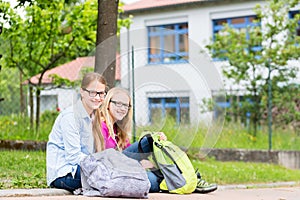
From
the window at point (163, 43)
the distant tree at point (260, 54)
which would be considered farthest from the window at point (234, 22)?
the window at point (163, 43)

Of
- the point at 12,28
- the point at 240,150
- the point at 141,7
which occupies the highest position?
the point at 141,7

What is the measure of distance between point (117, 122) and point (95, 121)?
0.29 meters

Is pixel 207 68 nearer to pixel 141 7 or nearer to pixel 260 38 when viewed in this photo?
pixel 260 38

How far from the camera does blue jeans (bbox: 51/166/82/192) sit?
5.55m

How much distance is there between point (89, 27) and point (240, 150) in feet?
13.3

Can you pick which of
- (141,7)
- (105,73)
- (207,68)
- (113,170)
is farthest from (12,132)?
(141,7)

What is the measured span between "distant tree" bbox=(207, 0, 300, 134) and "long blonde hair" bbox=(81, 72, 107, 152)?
891 cm

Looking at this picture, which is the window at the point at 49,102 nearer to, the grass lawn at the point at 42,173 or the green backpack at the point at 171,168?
the grass lawn at the point at 42,173

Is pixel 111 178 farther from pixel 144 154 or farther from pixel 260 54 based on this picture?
pixel 260 54

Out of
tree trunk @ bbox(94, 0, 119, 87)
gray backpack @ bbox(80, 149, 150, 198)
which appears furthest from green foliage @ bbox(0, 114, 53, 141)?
gray backpack @ bbox(80, 149, 150, 198)

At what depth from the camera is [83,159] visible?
17.8 feet

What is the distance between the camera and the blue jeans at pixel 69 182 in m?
5.55

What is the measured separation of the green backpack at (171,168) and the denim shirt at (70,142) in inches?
23.0

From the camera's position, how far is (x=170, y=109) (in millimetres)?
8500
